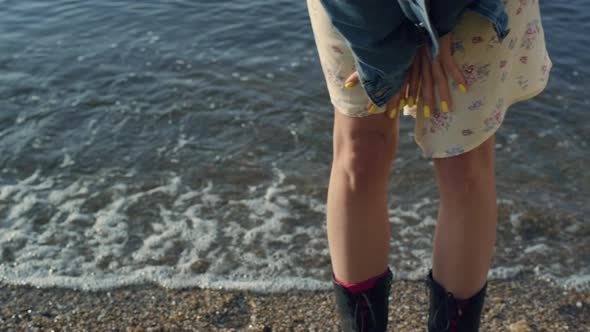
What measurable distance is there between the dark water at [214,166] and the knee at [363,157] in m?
1.18

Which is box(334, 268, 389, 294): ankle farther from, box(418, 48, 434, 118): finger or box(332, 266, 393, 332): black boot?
box(418, 48, 434, 118): finger

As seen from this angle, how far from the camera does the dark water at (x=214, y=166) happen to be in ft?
10.5

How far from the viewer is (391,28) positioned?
158 cm

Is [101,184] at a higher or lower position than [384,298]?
lower

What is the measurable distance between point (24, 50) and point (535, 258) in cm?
509

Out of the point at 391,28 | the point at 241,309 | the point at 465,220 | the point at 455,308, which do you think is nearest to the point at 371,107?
the point at 391,28

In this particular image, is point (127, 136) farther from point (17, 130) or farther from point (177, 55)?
point (177, 55)

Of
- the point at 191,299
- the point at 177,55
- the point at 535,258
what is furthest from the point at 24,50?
the point at 535,258

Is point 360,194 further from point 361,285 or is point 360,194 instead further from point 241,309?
point 241,309

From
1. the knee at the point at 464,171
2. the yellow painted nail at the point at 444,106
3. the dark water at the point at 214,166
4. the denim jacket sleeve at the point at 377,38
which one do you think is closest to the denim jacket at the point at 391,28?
the denim jacket sleeve at the point at 377,38

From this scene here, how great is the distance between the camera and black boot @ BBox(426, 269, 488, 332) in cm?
199

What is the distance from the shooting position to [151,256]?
327cm

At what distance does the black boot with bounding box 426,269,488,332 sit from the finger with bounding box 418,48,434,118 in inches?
22.9

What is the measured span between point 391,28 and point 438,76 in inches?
7.5
